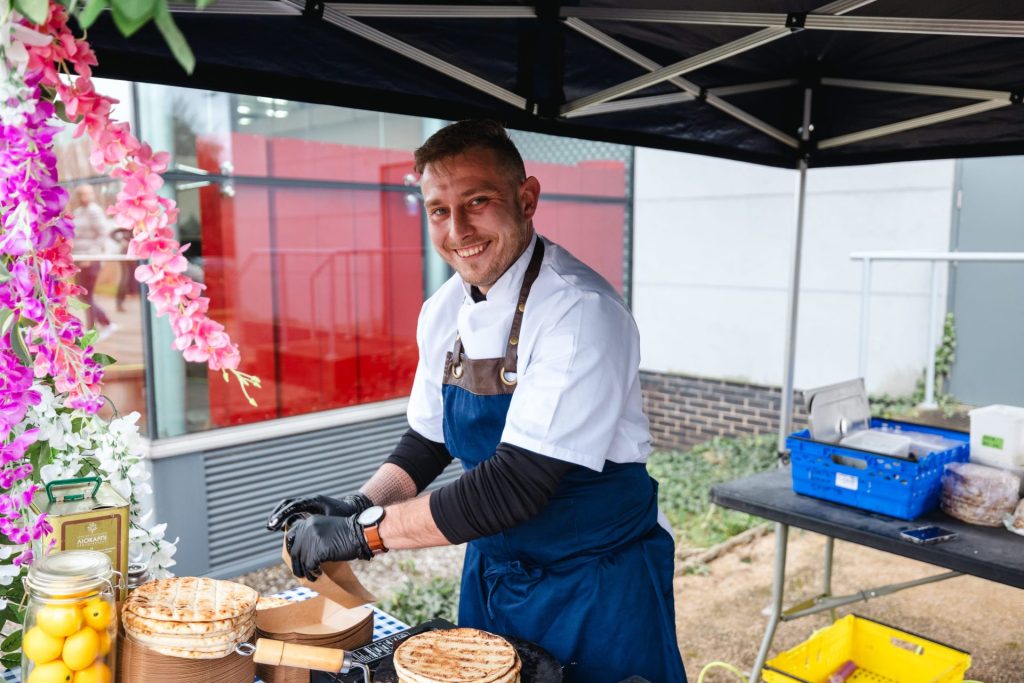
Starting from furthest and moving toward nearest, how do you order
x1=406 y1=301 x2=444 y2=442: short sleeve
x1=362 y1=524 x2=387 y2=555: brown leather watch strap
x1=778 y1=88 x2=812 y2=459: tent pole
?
x1=778 y1=88 x2=812 y2=459: tent pole, x1=406 y1=301 x2=444 y2=442: short sleeve, x1=362 y1=524 x2=387 y2=555: brown leather watch strap

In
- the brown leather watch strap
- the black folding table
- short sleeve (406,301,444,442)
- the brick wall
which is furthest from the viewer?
the brick wall

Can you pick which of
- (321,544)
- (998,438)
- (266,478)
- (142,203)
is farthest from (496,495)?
(266,478)

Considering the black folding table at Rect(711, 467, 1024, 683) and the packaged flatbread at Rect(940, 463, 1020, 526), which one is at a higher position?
the packaged flatbread at Rect(940, 463, 1020, 526)

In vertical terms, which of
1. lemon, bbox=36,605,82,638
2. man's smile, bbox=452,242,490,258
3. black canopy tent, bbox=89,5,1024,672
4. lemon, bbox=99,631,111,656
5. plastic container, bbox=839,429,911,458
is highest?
black canopy tent, bbox=89,5,1024,672

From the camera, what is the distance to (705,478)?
20.8 ft

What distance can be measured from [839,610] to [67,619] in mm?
4106

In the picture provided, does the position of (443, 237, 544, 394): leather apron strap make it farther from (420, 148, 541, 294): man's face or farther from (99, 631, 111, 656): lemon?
(99, 631, 111, 656): lemon

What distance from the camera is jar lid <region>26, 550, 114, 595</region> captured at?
1101mm

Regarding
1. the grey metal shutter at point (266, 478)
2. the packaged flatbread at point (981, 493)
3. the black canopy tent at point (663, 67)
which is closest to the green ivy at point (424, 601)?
the grey metal shutter at point (266, 478)

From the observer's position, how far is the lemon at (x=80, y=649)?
3.71 feet

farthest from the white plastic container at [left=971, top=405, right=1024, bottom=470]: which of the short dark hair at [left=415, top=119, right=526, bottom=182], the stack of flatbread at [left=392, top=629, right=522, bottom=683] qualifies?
the stack of flatbread at [left=392, top=629, right=522, bottom=683]

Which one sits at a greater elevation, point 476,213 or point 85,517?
point 476,213

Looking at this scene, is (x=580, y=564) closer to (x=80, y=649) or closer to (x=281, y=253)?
(x=80, y=649)

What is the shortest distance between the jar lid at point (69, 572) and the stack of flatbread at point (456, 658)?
1.59ft
